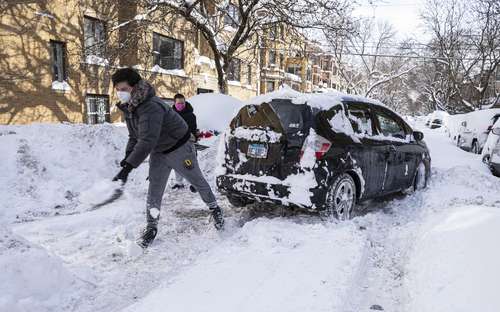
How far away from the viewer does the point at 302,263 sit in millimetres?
3658

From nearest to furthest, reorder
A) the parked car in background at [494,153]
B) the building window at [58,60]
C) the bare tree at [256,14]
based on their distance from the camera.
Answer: the parked car in background at [494,153], the bare tree at [256,14], the building window at [58,60]

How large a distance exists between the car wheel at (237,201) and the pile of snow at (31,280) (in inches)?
104

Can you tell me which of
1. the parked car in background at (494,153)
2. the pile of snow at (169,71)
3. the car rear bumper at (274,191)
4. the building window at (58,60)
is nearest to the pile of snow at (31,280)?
the car rear bumper at (274,191)

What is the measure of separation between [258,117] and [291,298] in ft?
8.60

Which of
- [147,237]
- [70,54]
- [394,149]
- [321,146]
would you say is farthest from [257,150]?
[70,54]

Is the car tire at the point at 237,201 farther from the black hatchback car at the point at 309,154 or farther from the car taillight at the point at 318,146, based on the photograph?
the car taillight at the point at 318,146

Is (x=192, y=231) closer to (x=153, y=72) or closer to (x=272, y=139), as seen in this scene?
(x=272, y=139)

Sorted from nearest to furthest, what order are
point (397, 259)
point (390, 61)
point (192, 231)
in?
1. point (397, 259)
2. point (192, 231)
3. point (390, 61)

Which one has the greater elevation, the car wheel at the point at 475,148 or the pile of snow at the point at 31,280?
the pile of snow at the point at 31,280

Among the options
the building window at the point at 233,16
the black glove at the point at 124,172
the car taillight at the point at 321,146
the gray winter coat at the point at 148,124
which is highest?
the building window at the point at 233,16

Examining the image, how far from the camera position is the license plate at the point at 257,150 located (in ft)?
16.2

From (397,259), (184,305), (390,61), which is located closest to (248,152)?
(397,259)

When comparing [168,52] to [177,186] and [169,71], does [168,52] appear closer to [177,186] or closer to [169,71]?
[169,71]

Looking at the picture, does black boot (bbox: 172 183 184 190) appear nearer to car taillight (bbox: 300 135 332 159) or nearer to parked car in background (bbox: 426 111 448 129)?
car taillight (bbox: 300 135 332 159)
